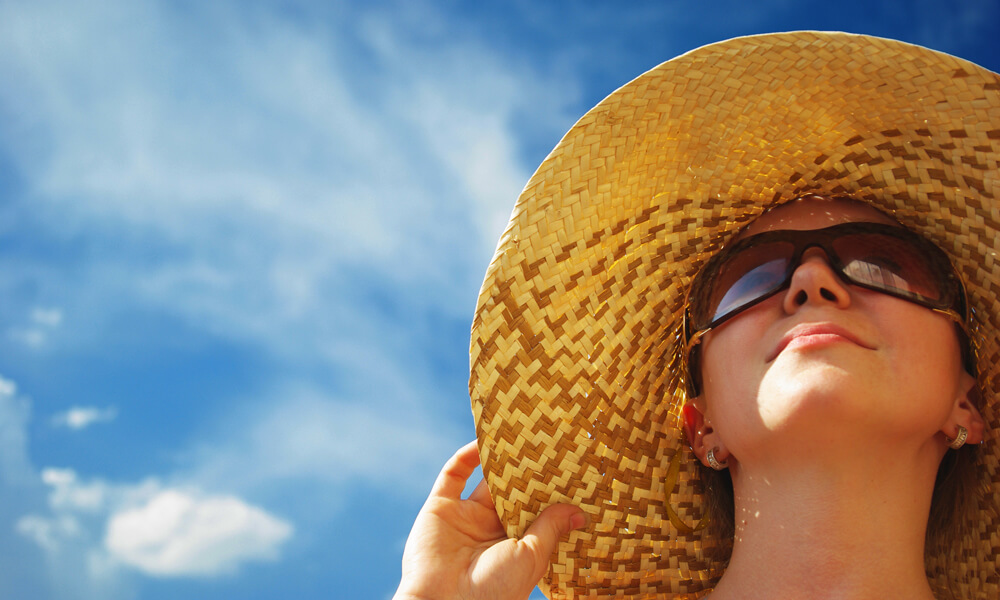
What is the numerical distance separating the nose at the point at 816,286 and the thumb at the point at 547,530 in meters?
0.67

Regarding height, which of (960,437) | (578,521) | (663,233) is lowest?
(960,437)

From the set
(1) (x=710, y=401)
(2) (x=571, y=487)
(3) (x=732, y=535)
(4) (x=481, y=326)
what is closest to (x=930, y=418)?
(1) (x=710, y=401)

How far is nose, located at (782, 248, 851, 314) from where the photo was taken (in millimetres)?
1766

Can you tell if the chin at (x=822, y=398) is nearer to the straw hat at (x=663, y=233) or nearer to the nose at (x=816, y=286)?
the nose at (x=816, y=286)

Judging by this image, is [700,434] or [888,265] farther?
[700,434]

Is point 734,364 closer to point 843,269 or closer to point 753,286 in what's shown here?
point 753,286

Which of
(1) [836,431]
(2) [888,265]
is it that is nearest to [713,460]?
(1) [836,431]

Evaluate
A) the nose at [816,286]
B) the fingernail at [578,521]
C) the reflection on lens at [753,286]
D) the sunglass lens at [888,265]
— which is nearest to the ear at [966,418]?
the sunglass lens at [888,265]

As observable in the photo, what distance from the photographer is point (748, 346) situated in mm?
1825

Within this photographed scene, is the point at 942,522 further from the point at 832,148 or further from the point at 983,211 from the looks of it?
the point at 832,148

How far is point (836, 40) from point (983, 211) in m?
0.53

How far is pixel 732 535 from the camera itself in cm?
206

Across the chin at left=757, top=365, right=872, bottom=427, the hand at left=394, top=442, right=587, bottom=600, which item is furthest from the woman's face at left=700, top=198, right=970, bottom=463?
the hand at left=394, top=442, right=587, bottom=600

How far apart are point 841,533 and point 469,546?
790 mm
